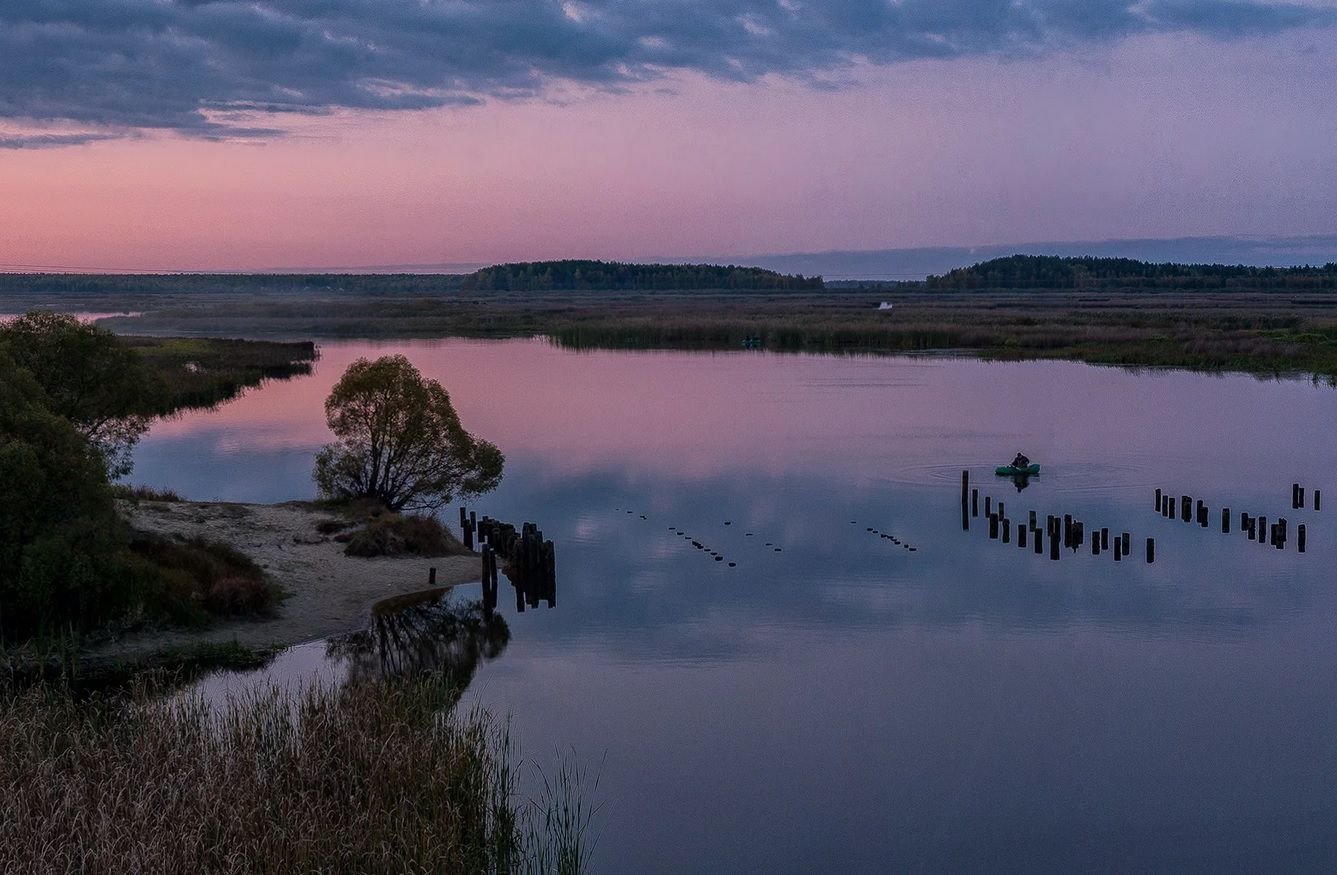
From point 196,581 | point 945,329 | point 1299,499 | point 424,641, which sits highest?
point 945,329

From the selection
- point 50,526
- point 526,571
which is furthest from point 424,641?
point 50,526

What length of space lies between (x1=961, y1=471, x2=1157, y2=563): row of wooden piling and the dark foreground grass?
1662 cm

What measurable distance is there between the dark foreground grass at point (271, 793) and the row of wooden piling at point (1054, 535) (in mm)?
16621

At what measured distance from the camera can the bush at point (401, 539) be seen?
90.7 ft

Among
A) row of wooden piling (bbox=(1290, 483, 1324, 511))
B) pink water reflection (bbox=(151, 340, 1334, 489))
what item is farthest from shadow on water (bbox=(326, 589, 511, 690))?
row of wooden piling (bbox=(1290, 483, 1324, 511))

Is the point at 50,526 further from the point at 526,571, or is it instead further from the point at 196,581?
the point at 526,571

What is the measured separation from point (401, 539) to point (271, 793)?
15393 millimetres

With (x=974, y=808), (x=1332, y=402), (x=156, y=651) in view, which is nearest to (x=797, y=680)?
(x=974, y=808)

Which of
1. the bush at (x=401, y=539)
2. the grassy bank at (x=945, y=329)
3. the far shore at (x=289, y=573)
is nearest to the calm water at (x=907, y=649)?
the far shore at (x=289, y=573)

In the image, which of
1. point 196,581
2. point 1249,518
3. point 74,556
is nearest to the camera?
point 74,556

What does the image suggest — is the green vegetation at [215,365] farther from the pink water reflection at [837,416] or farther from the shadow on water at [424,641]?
the shadow on water at [424,641]

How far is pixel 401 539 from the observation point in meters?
28.3

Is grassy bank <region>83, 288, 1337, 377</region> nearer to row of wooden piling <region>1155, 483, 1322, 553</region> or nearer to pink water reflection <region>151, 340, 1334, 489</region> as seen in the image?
pink water reflection <region>151, 340, 1334, 489</region>

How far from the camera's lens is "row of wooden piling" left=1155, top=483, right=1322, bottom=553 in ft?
99.6
